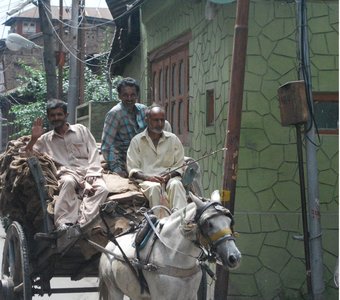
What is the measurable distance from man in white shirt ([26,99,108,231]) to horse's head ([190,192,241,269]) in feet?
5.18

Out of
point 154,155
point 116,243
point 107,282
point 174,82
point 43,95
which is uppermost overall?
point 43,95

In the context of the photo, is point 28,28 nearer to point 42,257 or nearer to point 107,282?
point 42,257

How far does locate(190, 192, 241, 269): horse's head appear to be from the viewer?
486 centimetres

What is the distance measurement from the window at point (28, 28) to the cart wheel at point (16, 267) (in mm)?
45995

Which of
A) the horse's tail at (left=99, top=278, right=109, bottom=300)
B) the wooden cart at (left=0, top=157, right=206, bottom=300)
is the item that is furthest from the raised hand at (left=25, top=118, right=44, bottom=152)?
the horse's tail at (left=99, top=278, right=109, bottom=300)

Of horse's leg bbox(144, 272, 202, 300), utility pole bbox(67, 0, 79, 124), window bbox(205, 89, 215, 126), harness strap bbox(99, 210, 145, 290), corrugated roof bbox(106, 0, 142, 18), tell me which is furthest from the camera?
utility pole bbox(67, 0, 79, 124)

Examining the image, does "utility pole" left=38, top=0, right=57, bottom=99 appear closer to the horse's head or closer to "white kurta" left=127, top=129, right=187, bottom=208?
"white kurta" left=127, top=129, right=187, bottom=208

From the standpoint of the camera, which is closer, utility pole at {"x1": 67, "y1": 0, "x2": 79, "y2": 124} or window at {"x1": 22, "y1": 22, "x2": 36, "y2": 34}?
utility pole at {"x1": 67, "y1": 0, "x2": 79, "y2": 124}

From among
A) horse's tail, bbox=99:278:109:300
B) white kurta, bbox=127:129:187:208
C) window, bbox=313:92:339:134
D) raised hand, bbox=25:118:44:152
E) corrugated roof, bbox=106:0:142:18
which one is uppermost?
corrugated roof, bbox=106:0:142:18

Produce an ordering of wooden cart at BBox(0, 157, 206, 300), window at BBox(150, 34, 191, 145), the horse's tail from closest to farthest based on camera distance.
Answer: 1. the horse's tail
2. wooden cart at BBox(0, 157, 206, 300)
3. window at BBox(150, 34, 191, 145)

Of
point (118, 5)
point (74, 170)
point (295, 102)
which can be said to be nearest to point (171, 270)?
point (74, 170)

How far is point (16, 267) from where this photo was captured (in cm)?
725

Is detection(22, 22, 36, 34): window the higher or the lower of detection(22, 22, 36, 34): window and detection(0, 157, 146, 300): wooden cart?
the higher

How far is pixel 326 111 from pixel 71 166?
3.42 meters
